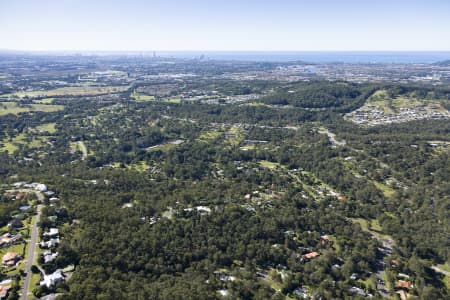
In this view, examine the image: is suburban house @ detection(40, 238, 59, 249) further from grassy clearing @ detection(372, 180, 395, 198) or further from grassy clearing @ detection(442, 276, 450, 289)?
grassy clearing @ detection(372, 180, 395, 198)

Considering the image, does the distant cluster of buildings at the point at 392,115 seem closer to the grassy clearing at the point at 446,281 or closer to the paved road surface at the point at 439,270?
the paved road surface at the point at 439,270

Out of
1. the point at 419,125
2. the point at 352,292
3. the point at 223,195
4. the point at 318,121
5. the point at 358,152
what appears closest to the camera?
the point at 352,292

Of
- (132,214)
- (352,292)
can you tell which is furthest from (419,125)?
(132,214)

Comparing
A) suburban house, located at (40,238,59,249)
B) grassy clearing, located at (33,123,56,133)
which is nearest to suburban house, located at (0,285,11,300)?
suburban house, located at (40,238,59,249)

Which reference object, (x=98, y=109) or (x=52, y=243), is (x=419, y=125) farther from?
(x=98, y=109)

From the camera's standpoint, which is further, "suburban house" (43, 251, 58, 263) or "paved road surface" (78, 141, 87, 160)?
"paved road surface" (78, 141, 87, 160)

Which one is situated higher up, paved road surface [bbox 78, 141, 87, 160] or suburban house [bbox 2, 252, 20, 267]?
suburban house [bbox 2, 252, 20, 267]

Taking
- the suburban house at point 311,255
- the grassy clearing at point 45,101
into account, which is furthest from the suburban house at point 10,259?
the grassy clearing at point 45,101
